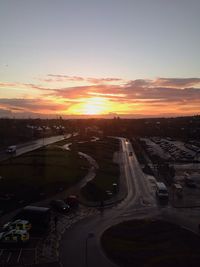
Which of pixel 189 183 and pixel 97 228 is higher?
pixel 189 183

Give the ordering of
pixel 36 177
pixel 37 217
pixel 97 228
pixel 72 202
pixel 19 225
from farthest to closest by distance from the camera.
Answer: pixel 36 177 < pixel 72 202 < pixel 97 228 < pixel 37 217 < pixel 19 225

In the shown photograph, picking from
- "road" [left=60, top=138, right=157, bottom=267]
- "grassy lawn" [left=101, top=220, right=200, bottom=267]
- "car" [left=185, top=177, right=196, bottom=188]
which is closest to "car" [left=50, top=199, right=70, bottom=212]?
"road" [left=60, top=138, right=157, bottom=267]

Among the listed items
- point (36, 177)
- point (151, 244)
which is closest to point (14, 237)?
point (151, 244)

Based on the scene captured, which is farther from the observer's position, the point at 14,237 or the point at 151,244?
the point at 151,244

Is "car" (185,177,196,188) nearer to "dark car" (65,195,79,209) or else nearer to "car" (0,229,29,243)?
"dark car" (65,195,79,209)

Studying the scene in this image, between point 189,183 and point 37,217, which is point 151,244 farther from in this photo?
point 189,183

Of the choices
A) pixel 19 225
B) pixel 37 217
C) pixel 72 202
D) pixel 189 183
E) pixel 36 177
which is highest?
pixel 36 177
